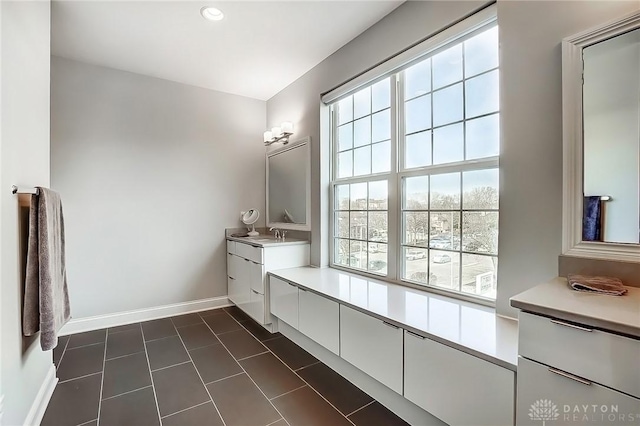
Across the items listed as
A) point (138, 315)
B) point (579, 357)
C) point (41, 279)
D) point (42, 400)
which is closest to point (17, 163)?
point (41, 279)

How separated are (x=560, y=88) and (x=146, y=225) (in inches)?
148

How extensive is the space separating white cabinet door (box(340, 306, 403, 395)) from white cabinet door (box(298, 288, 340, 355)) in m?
0.07

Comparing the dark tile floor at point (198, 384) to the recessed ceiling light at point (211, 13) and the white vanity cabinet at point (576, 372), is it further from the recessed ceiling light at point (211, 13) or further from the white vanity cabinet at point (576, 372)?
the recessed ceiling light at point (211, 13)

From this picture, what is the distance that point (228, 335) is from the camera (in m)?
2.88

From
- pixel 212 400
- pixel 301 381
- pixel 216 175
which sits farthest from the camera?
pixel 216 175

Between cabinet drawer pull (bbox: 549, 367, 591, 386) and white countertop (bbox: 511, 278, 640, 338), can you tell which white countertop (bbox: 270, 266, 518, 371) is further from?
white countertop (bbox: 511, 278, 640, 338)

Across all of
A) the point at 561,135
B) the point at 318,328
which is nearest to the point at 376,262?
the point at 318,328

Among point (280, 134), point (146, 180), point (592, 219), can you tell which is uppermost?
point (280, 134)

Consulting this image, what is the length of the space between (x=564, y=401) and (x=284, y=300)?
2067 millimetres

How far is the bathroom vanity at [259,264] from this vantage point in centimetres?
294

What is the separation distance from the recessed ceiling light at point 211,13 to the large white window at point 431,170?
4.16ft

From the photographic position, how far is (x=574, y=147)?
137 centimetres

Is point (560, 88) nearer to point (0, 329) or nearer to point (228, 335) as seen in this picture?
point (0, 329)

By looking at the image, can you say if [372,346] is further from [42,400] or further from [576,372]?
[42,400]
